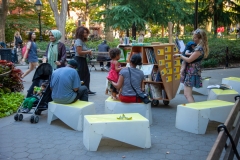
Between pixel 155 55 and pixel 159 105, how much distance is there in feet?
5.07

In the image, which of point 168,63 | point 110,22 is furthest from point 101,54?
point 168,63

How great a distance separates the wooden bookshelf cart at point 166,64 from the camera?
24.1 ft

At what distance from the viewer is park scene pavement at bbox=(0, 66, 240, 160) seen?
4.81 m

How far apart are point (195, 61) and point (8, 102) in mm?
4654

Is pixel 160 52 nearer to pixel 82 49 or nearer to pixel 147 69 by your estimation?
pixel 147 69

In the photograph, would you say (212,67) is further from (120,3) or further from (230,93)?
(230,93)

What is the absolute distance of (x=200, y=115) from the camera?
5.69m

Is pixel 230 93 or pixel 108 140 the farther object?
pixel 230 93

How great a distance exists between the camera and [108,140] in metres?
5.48

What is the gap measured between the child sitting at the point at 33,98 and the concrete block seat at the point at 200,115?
2980mm

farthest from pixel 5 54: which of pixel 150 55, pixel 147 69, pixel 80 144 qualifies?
pixel 80 144

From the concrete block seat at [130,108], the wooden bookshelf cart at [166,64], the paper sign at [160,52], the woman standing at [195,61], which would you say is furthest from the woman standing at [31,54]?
the woman standing at [195,61]

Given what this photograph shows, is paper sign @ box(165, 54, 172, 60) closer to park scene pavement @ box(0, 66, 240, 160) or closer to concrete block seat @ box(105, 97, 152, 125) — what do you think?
park scene pavement @ box(0, 66, 240, 160)

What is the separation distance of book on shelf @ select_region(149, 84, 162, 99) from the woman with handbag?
142 centimetres
